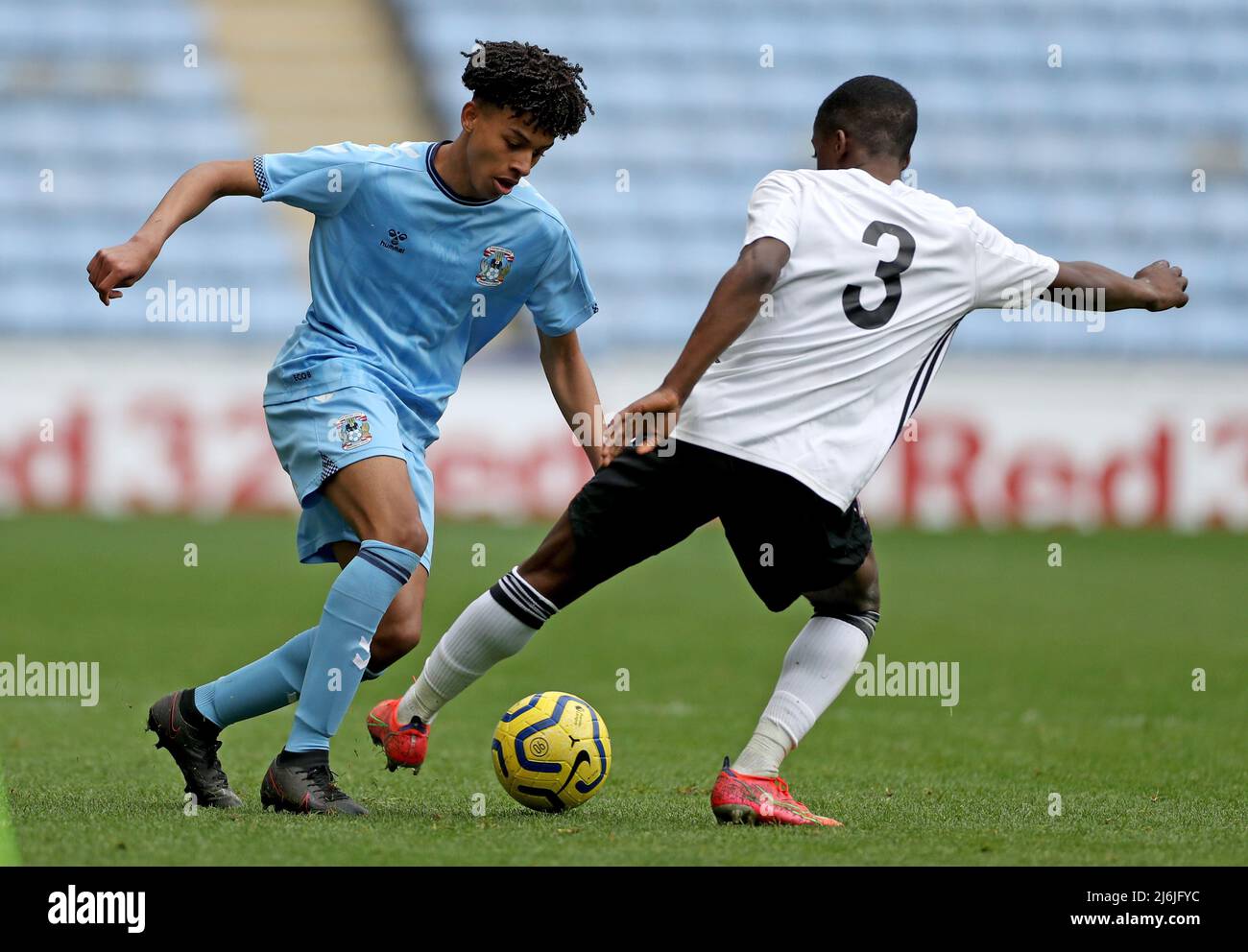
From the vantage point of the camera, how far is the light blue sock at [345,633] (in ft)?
13.9

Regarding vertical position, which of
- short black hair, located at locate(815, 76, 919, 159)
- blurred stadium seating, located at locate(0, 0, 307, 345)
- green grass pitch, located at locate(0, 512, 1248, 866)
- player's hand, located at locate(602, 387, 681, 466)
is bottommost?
green grass pitch, located at locate(0, 512, 1248, 866)

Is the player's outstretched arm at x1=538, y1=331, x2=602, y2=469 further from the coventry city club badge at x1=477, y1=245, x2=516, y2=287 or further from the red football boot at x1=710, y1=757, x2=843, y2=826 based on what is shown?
the red football boot at x1=710, y1=757, x2=843, y2=826

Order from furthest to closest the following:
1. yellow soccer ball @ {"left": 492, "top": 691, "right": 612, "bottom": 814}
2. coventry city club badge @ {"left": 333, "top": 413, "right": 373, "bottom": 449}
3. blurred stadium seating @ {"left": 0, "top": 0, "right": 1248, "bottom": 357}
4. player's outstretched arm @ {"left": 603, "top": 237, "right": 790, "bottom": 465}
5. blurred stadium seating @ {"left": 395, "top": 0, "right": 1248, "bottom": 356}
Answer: blurred stadium seating @ {"left": 395, "top": 0, "right": 1248, "bottom": 356}
blurred stadium seating @ {"left": 0, "top": 0, "right": 1248, "bottom": 357}
yellow soccer ball @ {"left": 492, "top": 691, "right": 612, "bottom": 814}
coventry city club badge @ {"left": 333, "top": 413, "right": 373, "bottom": 449}
player's outstretched arm @ {"left": 603, "top": 237, "right": 790, "bottom": 465}

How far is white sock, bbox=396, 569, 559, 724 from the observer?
4.37 metres

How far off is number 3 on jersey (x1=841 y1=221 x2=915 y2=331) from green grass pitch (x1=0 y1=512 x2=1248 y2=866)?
50.2 inches

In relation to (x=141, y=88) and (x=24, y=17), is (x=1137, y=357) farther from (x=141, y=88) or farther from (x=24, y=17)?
(x=24, y=17)

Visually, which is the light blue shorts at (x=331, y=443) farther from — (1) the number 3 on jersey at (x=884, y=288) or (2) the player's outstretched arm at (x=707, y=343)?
(1) the number 3 on jersey at (x=884, y=288)

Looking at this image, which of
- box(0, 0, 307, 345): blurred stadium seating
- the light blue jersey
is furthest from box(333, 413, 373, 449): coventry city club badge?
box(0, 0, 307, 345): blurred stadium seating

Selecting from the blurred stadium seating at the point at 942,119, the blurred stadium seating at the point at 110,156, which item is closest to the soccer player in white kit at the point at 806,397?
the blurred stadium seating at the point at 110,156

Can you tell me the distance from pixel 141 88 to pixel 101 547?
30.5 feet

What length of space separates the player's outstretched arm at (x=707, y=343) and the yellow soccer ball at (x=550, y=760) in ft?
3.03

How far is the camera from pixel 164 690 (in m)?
7.00
